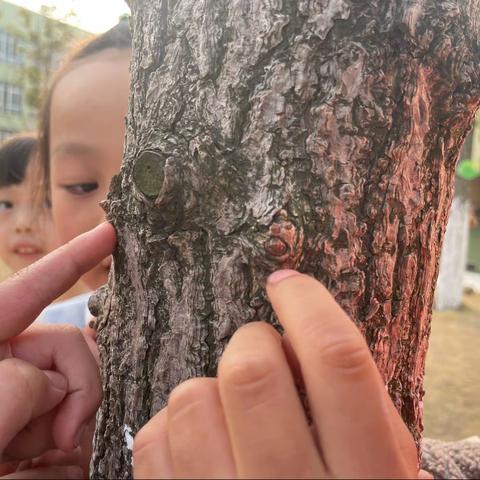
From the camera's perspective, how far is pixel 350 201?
0.75m

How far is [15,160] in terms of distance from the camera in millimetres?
2865

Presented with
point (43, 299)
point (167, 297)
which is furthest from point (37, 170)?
point (167, 297)

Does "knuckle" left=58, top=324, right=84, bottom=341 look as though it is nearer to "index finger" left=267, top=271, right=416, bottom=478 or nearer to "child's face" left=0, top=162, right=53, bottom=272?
"index finger" left=267, top=271, right=416, bottom=478

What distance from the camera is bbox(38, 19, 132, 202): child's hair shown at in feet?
6.73

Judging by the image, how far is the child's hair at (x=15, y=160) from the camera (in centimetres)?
284

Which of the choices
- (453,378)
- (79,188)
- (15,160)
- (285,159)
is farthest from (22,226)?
(453,378)

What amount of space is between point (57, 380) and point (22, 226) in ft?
7.12

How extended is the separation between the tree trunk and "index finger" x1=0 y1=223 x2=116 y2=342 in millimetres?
72

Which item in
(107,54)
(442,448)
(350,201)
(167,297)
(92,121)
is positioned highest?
(107,54)

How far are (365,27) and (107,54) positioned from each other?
152 cm

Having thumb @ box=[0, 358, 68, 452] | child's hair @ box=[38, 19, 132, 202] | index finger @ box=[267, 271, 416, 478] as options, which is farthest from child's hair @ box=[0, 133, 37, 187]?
index finger @ box=[267, 271, 416, 478]

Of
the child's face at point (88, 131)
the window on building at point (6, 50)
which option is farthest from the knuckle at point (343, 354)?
the window on building at point (6, 50)

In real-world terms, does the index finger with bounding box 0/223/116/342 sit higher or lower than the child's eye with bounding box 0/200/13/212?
higher

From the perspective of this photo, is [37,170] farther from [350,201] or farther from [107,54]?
[350,201]
